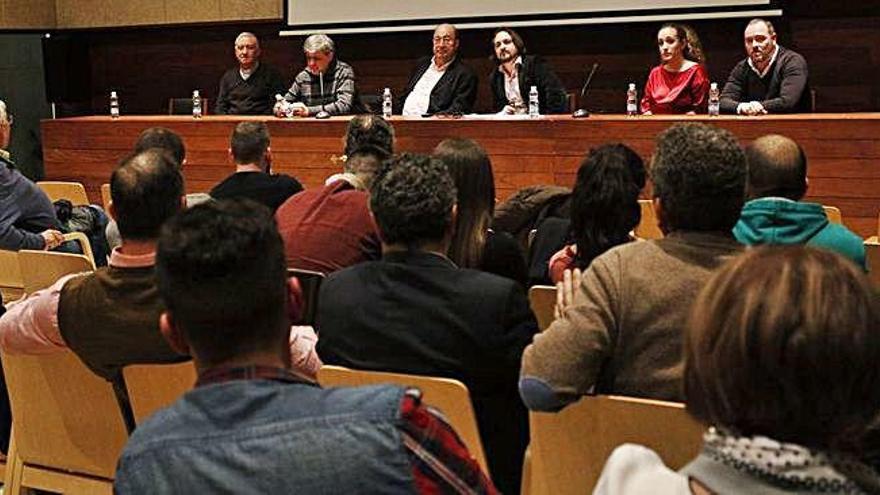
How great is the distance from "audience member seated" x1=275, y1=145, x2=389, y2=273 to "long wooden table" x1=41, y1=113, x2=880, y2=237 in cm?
285

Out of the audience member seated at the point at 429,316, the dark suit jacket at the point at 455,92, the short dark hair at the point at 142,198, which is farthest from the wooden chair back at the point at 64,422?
the dark suit jacket at the point at 455,92

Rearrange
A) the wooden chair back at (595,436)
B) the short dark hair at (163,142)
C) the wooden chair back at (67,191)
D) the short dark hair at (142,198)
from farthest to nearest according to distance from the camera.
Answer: the wooden chair back at (67,191)
the short dark hair at (163,142)
the short dark hair at (142,198)
the wooden chair back at (595,436)

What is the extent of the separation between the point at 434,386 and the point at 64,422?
1057 mm

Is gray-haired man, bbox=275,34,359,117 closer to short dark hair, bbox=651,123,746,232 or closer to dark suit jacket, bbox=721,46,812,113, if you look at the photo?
dark suit jacket, bbox=721,46,812,113

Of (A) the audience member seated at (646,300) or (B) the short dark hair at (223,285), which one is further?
(A) the audience member seated at (646,300)

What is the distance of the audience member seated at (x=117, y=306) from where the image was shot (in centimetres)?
234

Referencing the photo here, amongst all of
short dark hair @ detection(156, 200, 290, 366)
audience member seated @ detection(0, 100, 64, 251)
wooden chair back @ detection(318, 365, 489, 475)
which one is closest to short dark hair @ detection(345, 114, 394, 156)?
audience member seated @ detection(0, 100, 64, 251)

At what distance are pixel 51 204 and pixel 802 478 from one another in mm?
3949

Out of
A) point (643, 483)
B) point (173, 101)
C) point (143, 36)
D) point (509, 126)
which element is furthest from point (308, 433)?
point (143, 36)

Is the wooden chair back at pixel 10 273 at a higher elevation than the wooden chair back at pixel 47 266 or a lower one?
lower

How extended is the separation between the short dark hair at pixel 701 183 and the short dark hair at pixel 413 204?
19.2 inches

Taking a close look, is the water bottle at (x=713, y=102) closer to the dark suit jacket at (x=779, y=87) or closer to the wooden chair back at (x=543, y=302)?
the dark suit jacket at (x=779, y=87)

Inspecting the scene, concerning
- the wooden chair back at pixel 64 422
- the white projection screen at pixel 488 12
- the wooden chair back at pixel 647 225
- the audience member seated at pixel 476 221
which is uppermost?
the white projection screen at pixel 488 12

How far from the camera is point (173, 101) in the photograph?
27.1 feet
